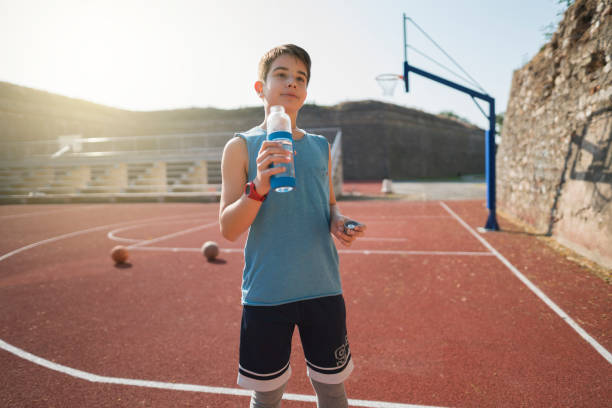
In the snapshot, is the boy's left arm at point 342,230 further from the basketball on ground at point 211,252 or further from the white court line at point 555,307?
the basketball on ground at point 211,252

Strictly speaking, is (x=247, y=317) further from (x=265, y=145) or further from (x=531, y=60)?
(x=531, y=60)

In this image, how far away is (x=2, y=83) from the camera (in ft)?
81.6

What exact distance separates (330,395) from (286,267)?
660mm

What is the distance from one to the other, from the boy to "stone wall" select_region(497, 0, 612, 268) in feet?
18.5

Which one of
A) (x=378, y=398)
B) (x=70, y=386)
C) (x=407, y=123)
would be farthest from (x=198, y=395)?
(x=407, y=123)

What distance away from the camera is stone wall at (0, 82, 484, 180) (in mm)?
27172

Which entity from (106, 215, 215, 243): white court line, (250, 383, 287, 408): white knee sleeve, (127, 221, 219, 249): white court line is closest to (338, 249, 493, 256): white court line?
(127, 221, 219, 249): white court line

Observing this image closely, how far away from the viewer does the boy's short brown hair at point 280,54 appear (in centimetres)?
168

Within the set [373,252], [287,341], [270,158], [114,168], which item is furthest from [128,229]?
[114,168]

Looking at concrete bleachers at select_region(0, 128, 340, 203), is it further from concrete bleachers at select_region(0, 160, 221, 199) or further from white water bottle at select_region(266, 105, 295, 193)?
white water bottle at select_region(266, 105, 295, 193)

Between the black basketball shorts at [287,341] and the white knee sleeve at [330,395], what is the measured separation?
0.05 meters

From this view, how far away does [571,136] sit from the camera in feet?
22.2

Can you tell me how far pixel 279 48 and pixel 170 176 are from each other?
856 inches

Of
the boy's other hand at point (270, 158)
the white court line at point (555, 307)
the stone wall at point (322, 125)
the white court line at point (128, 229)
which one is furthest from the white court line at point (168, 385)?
the stone wall at point (322, 125)
